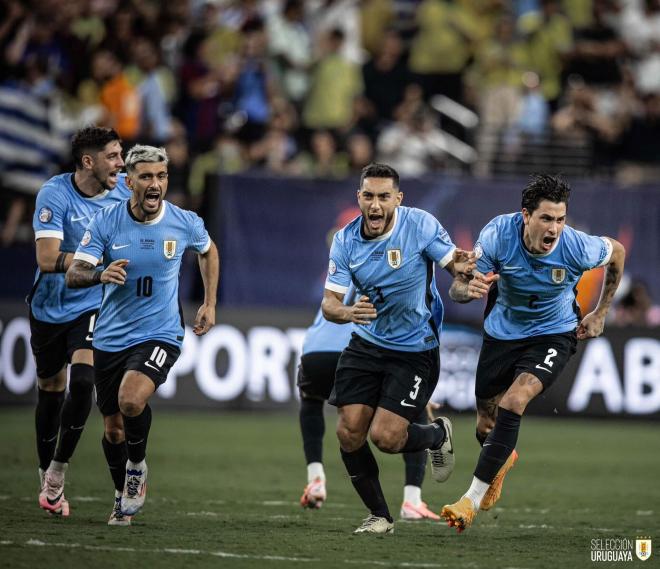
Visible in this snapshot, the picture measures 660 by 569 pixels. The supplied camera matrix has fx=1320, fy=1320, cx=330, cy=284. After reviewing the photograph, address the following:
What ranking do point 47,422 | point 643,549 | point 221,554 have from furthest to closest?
point 47,422
point 643,549
point 221,554

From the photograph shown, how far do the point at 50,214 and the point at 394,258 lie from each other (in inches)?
105

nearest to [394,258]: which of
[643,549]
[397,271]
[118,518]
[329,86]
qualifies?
[397,271]

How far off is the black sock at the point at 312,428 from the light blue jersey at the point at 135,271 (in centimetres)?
178

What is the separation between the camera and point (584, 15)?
74.1 feet

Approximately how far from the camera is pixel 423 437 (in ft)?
29.9

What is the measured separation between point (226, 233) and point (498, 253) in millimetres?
8967

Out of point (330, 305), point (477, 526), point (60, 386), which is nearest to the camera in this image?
point (330, 305)

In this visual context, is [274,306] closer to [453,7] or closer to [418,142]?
[418,142]

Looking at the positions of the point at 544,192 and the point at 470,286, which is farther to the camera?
the point at 544,192

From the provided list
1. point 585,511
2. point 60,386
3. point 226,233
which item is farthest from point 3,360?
point 585,511

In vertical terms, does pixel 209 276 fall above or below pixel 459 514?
above

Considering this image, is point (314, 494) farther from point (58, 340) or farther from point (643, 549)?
point (643, 549)

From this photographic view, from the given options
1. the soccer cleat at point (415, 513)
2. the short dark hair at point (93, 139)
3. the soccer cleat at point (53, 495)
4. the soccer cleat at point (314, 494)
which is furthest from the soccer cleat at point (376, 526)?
the short dark hair at point (93, 139)

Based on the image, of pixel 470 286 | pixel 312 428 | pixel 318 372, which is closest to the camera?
pixel 470 286
